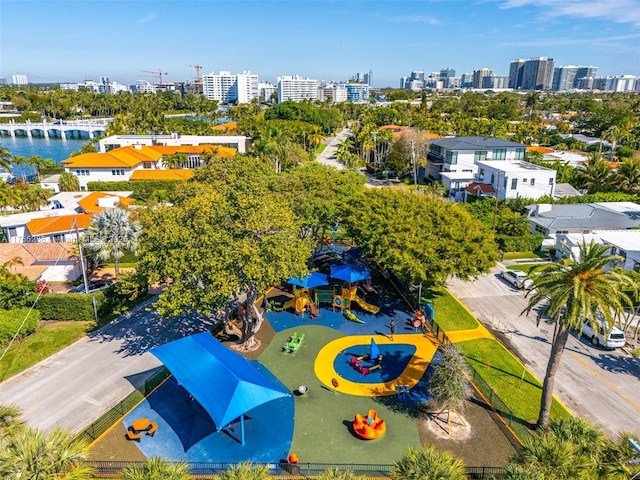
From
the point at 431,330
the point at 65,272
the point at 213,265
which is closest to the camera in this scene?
the point at 213,265

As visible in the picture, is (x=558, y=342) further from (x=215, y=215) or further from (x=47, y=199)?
(x=47, y=199)

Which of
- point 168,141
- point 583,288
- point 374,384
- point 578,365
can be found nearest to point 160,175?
point 168,141

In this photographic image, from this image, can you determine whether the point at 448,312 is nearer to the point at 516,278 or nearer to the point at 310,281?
the point at 516,278

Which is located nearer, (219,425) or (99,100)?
(219,425)

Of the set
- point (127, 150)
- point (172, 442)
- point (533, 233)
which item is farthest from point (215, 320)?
point (127, 150)

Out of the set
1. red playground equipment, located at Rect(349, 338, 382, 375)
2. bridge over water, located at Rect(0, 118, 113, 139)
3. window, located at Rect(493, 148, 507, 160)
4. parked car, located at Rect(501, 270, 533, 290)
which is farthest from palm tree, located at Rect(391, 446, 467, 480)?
bridge over water, located at Rect(0, 118, 113, 139)

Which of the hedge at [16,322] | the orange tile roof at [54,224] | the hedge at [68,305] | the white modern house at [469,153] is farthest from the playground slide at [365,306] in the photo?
the white modern house at [469,153]

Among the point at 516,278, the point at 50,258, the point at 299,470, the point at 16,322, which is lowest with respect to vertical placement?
the point at 299,470
